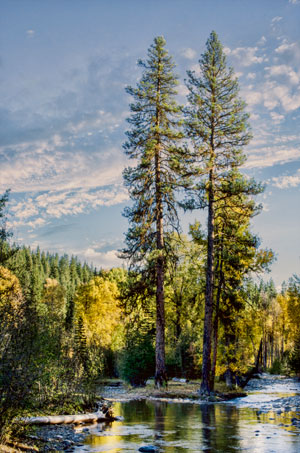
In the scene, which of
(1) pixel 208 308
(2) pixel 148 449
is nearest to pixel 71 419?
(2) pixel 148 449

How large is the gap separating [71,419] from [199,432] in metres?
3.21

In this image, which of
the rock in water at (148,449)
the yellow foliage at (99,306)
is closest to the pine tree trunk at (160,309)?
the rock in water at (148,449)

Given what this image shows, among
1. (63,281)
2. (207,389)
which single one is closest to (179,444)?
(207,389)

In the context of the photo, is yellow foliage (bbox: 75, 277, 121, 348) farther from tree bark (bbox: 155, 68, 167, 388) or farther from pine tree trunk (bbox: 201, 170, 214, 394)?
pine tree trunk (bbox: 201, 170, 214, 394)

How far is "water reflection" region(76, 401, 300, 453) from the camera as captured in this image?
24.2ft

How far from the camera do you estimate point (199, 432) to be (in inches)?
361

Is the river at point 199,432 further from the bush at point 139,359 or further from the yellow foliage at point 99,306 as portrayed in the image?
the yellow foliage at point 99,306

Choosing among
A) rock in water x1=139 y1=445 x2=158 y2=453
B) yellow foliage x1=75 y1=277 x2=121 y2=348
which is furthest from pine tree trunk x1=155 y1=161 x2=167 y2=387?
yellow foliage x1=75 y1=277 x2=121 y2=348

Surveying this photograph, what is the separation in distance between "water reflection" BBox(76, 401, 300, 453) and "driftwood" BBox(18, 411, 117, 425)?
57cm

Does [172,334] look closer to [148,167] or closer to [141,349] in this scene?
[141,349]

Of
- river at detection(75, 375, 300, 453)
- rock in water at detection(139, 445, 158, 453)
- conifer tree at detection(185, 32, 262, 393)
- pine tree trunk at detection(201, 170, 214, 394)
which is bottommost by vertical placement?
river at detection(75, 375, 300, 453)

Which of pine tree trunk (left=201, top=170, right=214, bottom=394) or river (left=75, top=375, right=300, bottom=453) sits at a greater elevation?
pine tree trunk (left=201, top=170, right=214, bottom=394)

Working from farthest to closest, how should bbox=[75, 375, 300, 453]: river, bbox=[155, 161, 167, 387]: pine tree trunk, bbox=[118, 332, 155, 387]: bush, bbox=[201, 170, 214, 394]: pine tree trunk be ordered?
bbox=[118, 332, 155, 387]: bush, bbox=[155, 161, 167, 387]: pine tree trunk, bbox=[201, 170, 214, 394]: pine tree trunk, bbox=[75, 375, 300, 453]: river

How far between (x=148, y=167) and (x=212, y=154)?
3770 millimetres
